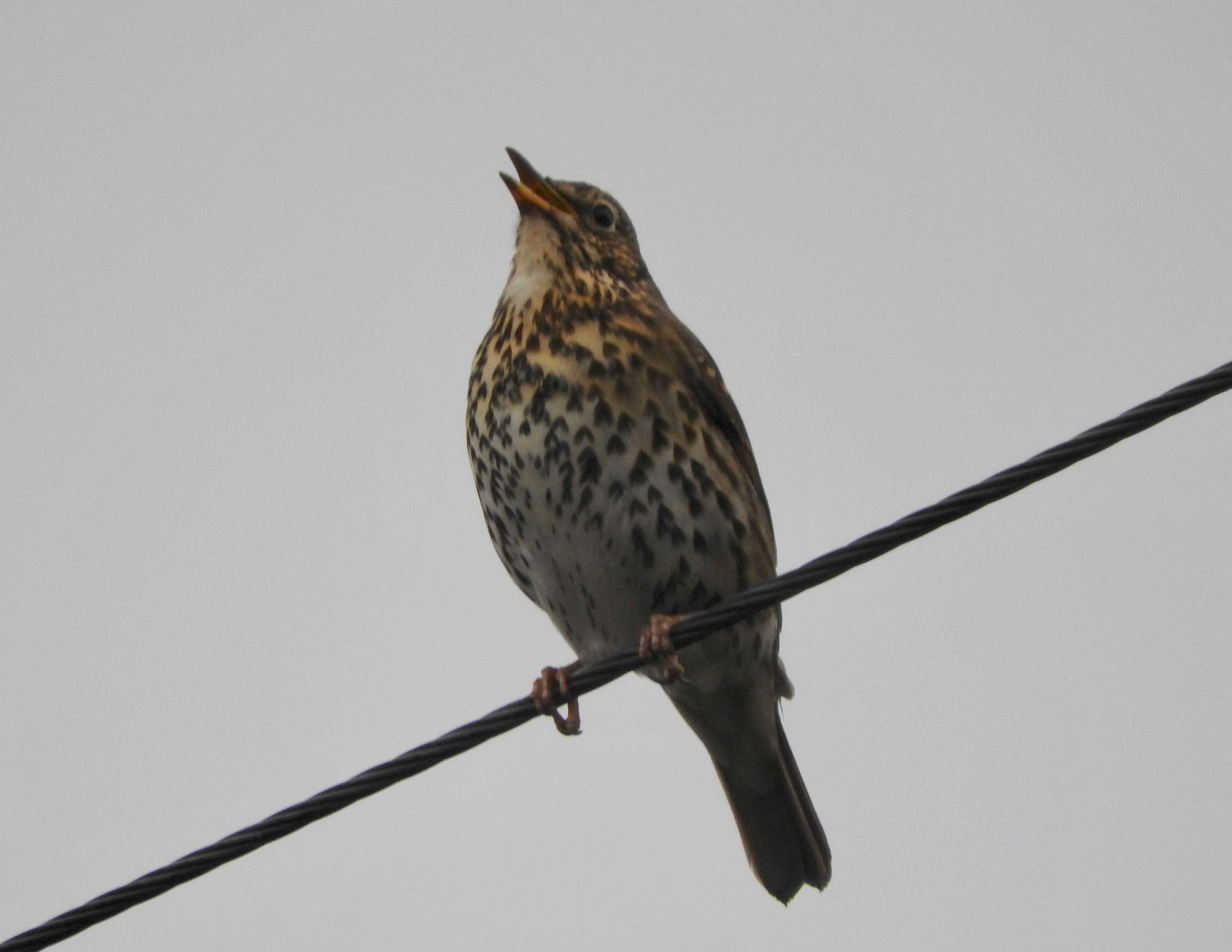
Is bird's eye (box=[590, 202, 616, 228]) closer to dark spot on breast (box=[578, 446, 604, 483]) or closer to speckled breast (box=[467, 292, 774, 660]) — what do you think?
speckled breast (box=[467, 292, 774, 660])

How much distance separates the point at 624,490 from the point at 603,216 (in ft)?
5.39

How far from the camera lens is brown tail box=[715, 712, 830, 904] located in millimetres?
6418

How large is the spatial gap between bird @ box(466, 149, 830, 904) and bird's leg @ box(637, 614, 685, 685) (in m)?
0.01

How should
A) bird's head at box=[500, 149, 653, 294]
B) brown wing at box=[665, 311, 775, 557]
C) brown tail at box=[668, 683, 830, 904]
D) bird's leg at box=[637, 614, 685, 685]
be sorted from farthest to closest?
brown tail at box=[668, 683, 830, 904] → bird's head at box=[500, 149, 653, 294] → brown wing at box=[665, 311, 775, 557] → bird's leg at box=[637, 614, 685, 685]

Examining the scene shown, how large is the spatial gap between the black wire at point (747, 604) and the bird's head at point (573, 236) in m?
2.39

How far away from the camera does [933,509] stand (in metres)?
3.68

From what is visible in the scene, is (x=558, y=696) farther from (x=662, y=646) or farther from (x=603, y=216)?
(x=603, y=216)

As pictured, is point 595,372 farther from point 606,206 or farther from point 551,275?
point 606,206

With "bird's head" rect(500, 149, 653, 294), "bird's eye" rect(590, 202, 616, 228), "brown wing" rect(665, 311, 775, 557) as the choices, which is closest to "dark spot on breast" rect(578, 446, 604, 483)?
"brown wing" rect(665, 311, 775, 557)

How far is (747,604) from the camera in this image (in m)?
4.01

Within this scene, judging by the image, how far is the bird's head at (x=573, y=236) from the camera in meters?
6.09

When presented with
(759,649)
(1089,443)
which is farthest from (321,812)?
(759,649)

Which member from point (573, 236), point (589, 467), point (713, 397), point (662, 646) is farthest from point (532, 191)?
point (662, 646)

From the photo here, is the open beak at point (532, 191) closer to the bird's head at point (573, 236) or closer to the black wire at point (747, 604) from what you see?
the bird's head at point (573, 236)
